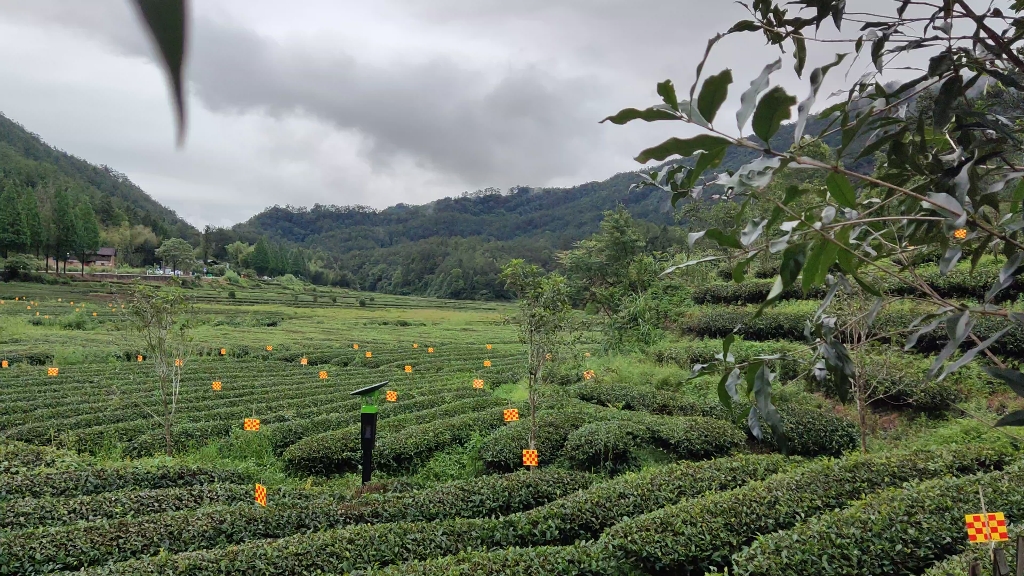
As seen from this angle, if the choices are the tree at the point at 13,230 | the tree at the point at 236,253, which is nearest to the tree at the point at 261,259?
the tree at the point at 236,253

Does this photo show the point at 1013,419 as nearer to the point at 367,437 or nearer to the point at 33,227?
the point at 367,437

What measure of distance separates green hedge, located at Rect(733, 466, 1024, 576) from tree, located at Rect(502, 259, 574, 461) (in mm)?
3724

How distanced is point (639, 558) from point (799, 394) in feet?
21.7

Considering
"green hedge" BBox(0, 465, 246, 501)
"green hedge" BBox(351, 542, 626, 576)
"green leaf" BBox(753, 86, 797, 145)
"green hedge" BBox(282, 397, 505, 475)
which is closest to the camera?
"green leaf" BBox(753, 86, 797, 145)

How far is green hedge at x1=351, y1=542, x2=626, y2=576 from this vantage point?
13.1 ft

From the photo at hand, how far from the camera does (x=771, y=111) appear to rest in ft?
2.84

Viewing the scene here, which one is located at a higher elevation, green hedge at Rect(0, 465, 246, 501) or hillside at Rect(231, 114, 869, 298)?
hillside at Rect(231, 114, 869, 298)

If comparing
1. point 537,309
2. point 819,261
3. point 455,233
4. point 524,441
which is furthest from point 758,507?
point 455,233

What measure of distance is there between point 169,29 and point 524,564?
4381 millimetres

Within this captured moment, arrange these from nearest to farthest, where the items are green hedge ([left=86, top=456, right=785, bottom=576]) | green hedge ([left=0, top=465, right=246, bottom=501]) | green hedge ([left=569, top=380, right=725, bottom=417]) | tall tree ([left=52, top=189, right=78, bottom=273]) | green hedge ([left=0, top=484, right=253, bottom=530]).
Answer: green hedge ([left=86, top=456, right=785, bottom=576])
green hedge ([left=0, top=484, right=253, bottom=530])
green hedge ([left=0, top=465, right=246, bottom=501])
green hedge ([left=569, top=380, right=725, bottom=417])
tall tree ([left=52, top=189, right=78, bottom=273])

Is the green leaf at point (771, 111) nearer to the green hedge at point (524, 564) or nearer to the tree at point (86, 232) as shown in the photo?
the green hedge at point (524, 564)

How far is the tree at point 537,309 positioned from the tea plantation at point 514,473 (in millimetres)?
1248

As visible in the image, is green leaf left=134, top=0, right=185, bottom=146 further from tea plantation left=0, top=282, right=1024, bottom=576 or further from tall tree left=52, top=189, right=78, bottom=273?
tall tree left=52, top=189, right=78, bottom=273

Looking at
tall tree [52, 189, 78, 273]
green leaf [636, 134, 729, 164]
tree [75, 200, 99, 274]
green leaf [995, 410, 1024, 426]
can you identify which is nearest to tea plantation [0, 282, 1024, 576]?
green leaf [995, 410, 1024, 426]
